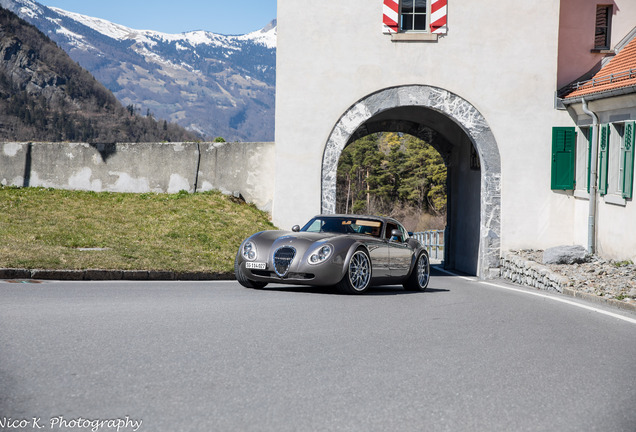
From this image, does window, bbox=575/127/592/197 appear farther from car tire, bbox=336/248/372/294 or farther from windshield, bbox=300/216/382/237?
car tire, bbox=336/248/372/294

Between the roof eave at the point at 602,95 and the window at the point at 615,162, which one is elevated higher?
the roof eave at the point at 602,95

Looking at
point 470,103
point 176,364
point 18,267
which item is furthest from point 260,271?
point 470,103

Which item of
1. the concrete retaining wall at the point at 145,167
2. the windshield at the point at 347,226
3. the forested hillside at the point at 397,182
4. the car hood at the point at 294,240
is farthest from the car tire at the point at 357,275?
the forested hillside at the point at 397,182

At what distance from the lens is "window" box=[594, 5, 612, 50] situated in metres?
20.9

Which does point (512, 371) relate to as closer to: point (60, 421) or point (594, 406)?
point (594, 406)

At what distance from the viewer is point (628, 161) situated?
15.6 m

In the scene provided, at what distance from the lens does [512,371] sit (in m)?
5.65

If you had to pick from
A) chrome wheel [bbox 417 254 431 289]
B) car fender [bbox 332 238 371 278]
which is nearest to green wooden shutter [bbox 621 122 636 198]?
chrome wheel [bbox 417 254 431 289]

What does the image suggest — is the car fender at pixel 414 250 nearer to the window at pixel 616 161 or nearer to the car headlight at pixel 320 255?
the car headlight at pixel 320 255

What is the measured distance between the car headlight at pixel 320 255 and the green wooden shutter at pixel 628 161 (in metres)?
7.73

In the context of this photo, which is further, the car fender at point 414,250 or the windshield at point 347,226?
the car fender at point 414,250

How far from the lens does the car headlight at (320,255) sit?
10727mm

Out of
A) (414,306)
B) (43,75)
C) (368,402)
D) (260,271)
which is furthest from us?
(43,75)

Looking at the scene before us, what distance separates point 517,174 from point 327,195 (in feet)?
16.0
